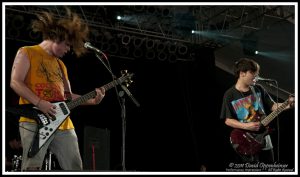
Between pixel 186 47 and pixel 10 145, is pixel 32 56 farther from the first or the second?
pixel 186 47

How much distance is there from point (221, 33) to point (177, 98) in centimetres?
154

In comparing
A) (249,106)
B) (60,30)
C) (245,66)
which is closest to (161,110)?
(245,66)

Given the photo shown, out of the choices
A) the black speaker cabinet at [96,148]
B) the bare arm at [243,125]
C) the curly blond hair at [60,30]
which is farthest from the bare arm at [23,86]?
the bare arm at [243,125]

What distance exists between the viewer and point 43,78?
3.63 meters

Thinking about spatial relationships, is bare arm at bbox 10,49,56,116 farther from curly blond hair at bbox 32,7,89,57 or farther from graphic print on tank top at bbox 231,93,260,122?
graphic print on tank top at bbox 231,93,260,122

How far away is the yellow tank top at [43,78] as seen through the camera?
358 centimetres

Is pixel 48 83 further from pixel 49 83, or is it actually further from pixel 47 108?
pixel 47 108

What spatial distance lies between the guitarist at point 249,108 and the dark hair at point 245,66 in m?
0.02

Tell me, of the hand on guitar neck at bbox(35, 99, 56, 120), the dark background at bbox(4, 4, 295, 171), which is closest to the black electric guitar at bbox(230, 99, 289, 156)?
the dark background at bbox(4, 4, 295, 171)

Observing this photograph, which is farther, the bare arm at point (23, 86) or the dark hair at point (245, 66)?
the dark hair at point (245, 66)

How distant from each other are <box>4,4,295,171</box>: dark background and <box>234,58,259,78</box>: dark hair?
625 millimetres

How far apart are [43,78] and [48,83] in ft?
0.19

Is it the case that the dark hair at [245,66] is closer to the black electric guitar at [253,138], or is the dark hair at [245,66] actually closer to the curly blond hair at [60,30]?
the black electric guitar at [253,138]

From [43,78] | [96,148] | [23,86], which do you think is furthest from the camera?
[96,148]
